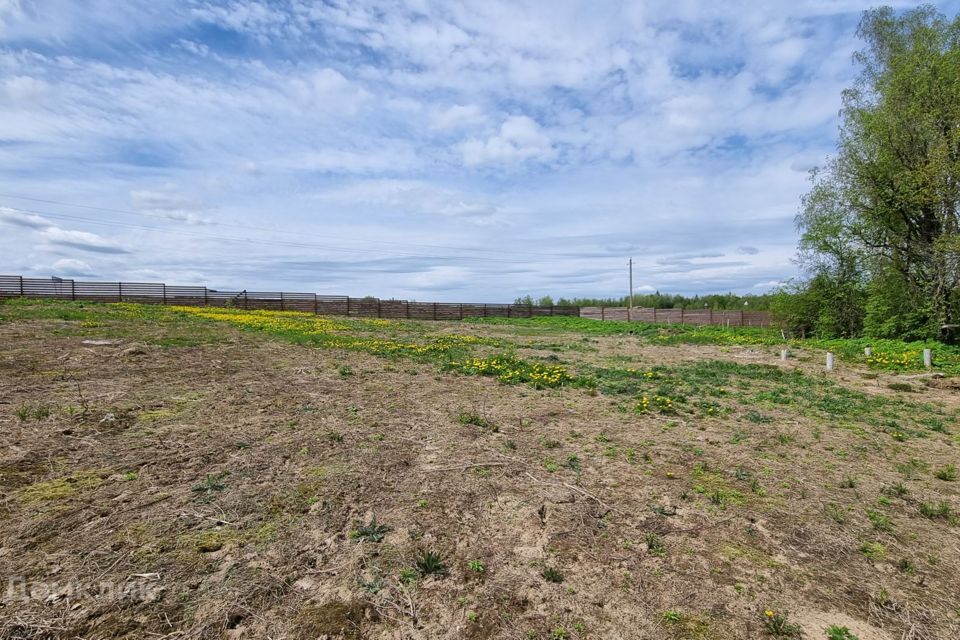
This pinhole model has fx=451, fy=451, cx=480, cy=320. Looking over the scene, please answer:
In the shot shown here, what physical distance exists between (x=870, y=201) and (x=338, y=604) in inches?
1058

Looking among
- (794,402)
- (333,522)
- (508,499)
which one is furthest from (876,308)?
(333,522)

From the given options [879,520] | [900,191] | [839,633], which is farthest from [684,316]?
[839,633]

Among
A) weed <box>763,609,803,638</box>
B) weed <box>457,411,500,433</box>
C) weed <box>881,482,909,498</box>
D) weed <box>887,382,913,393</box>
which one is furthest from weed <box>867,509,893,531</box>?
weed <box>887,382,913,393</box>

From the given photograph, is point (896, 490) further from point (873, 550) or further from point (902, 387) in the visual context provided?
point (902, 387)

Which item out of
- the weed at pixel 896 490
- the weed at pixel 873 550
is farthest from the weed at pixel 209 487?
the weed at pixel 896 490

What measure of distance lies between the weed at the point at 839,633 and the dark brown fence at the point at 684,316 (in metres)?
41.0

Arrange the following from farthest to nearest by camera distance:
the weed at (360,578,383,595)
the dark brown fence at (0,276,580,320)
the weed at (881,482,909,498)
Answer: the dark brown fence at (0,276,580,320)
the weed at (881,482,909,498)
the weed at (360,578,383,595)

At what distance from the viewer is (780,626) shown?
2.74 metres

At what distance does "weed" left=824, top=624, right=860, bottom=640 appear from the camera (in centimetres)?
270

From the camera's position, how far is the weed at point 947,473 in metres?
5.37

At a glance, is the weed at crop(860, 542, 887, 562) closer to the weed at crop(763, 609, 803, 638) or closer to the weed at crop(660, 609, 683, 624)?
the weed at crop(763, 609, 803, 638)

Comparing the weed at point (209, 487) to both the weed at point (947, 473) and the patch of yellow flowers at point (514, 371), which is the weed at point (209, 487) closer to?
the patch of yellow flowers at point (514, 371)

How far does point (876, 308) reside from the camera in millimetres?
20375

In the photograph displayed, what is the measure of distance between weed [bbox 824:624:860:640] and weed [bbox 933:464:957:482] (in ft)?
13.8
